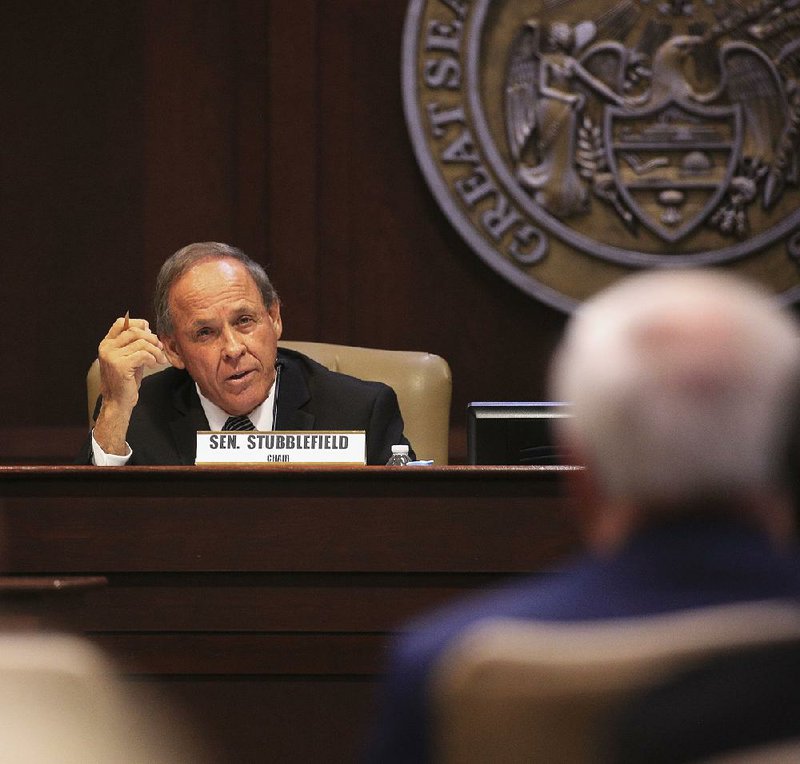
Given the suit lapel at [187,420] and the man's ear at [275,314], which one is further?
the man's ear at [275,314]

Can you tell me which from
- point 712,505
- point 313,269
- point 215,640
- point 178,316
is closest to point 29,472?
point 215,640

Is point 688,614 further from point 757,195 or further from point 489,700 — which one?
point 757,195

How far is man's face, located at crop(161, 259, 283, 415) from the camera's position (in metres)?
3.35

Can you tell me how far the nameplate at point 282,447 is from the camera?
2748 millimetres

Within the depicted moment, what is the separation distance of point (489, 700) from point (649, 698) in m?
0.10

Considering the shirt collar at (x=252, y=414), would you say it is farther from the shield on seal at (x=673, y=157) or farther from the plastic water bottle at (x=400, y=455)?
the shield on seal at (x=673, y=157)

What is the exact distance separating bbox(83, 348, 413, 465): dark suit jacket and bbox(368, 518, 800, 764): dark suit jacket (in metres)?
2.38

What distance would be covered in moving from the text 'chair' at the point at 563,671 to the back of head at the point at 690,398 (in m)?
0.10

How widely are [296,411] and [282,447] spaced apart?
0.62 m

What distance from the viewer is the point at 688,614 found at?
0.88 meters

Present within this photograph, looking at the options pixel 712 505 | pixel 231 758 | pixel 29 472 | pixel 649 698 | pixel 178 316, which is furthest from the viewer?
pixel 178 316

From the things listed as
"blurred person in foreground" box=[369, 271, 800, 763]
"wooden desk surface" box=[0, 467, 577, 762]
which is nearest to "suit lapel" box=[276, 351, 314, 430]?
"wooden desk surface" box=[0, 467, 577, 762]

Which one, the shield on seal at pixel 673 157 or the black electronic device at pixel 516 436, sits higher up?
the shield on seal at pixel 673 157

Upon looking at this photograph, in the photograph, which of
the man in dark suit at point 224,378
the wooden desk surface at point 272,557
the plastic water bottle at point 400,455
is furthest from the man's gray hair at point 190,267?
the wooden desk surface at point 272,557
